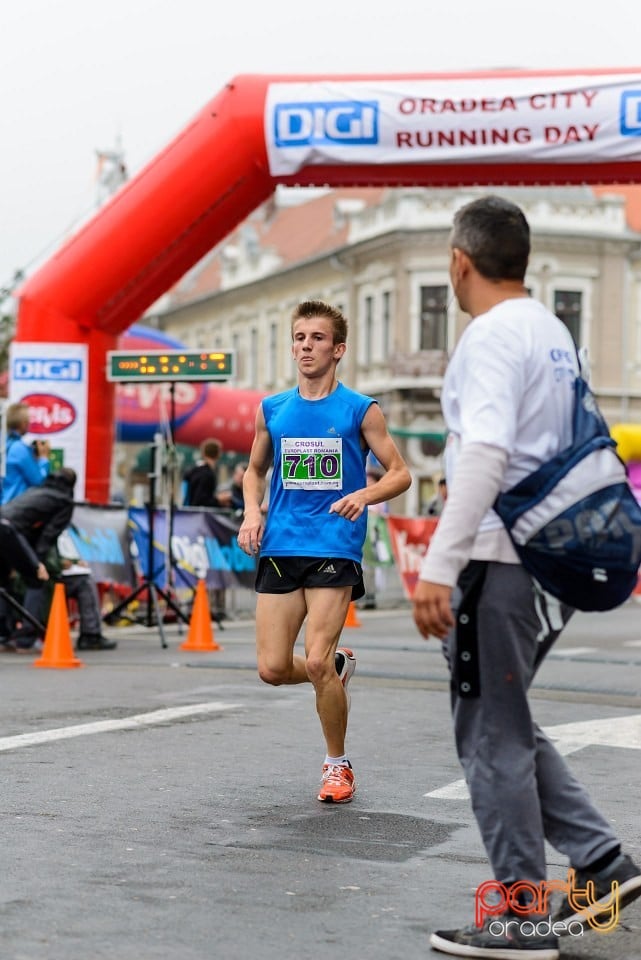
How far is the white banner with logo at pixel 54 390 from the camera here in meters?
16.6

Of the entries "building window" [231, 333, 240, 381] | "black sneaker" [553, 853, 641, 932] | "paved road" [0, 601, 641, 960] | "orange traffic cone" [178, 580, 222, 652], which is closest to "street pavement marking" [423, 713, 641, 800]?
"paved road" [0, 601, 641, 960]

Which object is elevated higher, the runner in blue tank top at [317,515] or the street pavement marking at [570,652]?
the runner in blue tank top at [317,515]

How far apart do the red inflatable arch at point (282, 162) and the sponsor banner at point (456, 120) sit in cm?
1

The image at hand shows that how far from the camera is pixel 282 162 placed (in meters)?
15.6

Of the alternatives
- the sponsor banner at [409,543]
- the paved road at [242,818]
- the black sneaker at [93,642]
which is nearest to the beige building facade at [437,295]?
the sponsor banner at [409,543]

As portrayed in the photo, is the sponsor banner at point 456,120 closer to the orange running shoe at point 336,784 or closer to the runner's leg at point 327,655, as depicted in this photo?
the runner's leg at point 327,655

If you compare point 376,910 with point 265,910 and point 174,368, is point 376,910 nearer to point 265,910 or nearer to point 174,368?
point 265,910

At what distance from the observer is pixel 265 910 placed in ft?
Answer: 14.3

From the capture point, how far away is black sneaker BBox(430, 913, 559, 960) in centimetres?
384

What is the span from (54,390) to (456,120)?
485cm

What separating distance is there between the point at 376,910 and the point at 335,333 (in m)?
2.81

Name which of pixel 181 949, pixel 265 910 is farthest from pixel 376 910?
pixel 181 949

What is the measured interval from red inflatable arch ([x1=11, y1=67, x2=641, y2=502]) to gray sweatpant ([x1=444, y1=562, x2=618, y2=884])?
11620 mm

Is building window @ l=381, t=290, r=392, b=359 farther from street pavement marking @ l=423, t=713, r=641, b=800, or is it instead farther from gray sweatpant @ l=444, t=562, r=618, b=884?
gray sweatpant @ l=444, t=562, r=618, b=884
